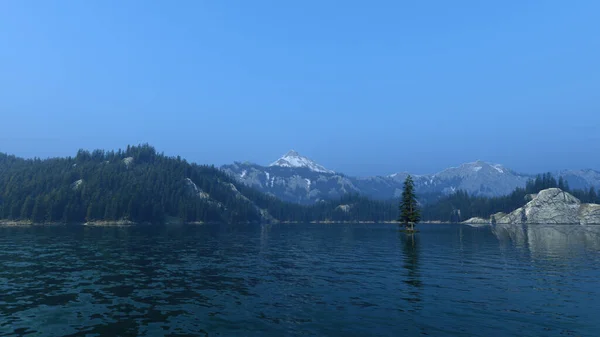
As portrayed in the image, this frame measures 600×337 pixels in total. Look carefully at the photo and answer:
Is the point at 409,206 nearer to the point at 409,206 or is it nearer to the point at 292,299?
the point at 409,206

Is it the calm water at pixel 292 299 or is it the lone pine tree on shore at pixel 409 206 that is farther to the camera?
the lone pine tree on shore at pixel 409 206

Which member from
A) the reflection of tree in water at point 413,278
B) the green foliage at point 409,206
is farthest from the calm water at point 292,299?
the green foliage at point 409,206

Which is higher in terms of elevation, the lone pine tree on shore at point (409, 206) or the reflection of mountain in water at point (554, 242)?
the lone pine tree on shore at point (409, 206)

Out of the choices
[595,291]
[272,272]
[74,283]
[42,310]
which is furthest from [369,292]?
[74,283]

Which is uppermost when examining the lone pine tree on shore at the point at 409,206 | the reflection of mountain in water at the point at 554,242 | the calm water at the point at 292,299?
the lone pine tree on shore at the point at 409,206

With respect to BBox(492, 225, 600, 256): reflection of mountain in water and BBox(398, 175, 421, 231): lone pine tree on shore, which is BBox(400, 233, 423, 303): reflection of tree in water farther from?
BBox(398, 175, 421, 231): lone pine tree on shore

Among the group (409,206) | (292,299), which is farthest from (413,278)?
(409,206)

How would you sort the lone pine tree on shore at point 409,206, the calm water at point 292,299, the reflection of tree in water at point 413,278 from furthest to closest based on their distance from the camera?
1. the lone pine tree on shore at point 409,206
2. the reflection of tree in water at point 413,278
3. the calm water at point 292,299

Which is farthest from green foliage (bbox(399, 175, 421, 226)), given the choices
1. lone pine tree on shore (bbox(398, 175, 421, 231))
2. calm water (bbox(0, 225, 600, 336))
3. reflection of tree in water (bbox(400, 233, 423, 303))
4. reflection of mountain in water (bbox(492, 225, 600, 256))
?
calm water (bbox(0, 225, 600, 336))

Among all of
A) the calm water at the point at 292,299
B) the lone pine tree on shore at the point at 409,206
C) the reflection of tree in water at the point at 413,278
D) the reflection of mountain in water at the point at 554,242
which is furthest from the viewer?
the lone pine tree on shore at the point at 409,206

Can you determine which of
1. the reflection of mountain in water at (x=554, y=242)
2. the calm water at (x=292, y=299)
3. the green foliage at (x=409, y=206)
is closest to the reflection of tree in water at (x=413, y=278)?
the calm water at (x=292, y=299)

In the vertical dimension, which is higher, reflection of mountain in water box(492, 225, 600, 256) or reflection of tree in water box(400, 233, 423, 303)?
reflection of mountain in water box(492, 225, 600, 256)

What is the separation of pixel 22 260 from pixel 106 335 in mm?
43850

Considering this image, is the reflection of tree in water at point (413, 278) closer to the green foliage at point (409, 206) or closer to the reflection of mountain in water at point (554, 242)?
the reflection of mountain in water at point (554, 242)
